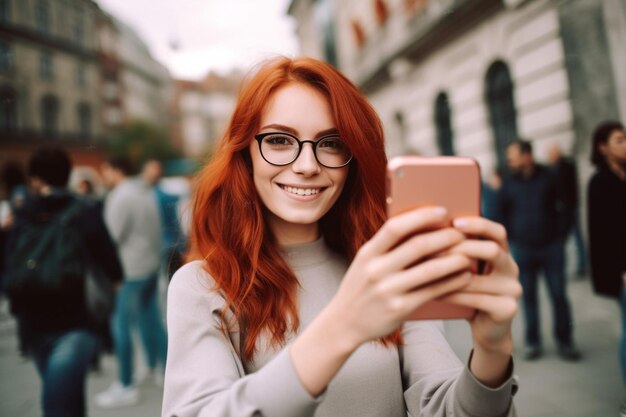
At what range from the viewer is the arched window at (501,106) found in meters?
8.48

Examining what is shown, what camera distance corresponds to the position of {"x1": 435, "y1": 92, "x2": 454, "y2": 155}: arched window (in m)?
10.5

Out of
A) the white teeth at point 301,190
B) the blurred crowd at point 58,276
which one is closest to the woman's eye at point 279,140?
the white teeth at point 301,190

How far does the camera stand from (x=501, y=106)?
8742 mm

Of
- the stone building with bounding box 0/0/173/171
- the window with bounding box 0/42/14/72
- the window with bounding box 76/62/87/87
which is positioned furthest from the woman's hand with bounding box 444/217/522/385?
the window with bounding box 76/62/87/87

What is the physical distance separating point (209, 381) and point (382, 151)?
33.8 inches

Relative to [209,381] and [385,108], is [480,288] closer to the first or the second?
[209,381]

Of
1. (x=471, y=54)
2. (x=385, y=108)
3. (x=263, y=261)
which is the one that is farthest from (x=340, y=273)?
(x=385, y=108)

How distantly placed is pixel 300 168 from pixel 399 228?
1.89 feet

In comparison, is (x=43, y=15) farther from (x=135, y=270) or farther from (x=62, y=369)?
(x=62, y=369)

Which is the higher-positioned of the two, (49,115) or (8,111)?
(49,115)

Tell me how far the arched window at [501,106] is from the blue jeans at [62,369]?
8.11 metres

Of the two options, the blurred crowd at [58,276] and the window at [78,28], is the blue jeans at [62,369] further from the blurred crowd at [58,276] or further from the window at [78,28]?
the window at [78,28]

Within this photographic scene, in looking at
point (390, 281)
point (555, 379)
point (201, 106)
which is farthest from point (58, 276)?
point (201, 106)

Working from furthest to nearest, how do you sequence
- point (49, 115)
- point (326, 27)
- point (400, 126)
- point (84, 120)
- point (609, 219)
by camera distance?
point (84, 120)
point (49, 115)
point (326, 27)
point (400, 126)
point (609, 219)
